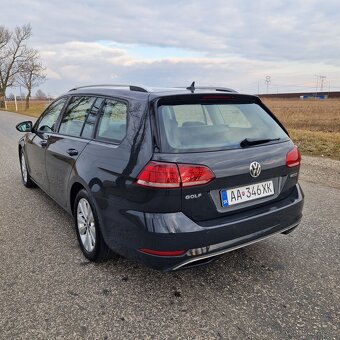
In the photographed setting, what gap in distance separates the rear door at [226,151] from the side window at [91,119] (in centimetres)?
94

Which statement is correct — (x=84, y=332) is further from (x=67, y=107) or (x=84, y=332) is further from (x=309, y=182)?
(x=309, y=182)

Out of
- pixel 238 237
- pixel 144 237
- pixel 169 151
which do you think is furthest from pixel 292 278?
pixel 169 151

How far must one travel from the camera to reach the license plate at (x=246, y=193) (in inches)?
105

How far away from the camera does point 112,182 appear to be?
2.80m

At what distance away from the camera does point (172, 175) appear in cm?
246

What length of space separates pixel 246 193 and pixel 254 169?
7.8 inches

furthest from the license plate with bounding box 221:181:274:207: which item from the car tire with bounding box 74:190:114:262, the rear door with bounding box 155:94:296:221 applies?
the car tire with bounding box 74:190:114:262

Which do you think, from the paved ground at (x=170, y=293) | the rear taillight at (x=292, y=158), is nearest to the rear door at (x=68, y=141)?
the paved ground at (x=170, y=293)

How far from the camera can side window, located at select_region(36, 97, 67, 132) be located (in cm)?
436

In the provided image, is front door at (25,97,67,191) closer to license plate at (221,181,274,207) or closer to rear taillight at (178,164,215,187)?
rear taillight at (178,164,215,187)

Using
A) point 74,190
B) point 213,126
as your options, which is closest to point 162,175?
point 213,126

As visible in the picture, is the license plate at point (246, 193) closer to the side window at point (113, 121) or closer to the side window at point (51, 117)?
the side window at point (113, 121)

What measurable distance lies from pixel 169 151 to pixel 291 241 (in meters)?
2.01

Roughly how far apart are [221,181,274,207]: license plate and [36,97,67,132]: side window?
2505mm
